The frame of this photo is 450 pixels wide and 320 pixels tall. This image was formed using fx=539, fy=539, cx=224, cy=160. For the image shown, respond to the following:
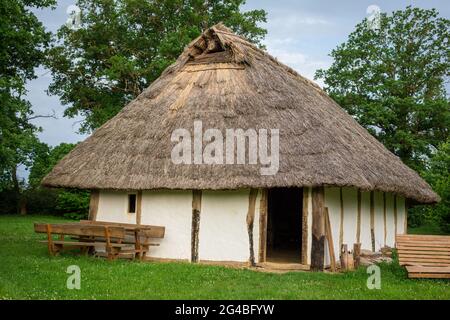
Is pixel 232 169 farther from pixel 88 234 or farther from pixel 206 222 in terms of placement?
pixel 88 234

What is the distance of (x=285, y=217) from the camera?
1973cm

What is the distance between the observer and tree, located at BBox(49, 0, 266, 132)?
28375mm

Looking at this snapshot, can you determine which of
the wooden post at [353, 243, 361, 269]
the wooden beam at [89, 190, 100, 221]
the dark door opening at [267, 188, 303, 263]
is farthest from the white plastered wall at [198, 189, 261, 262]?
the dark door opening at [267, 188, 303, 263]

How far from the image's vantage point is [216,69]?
1688cm

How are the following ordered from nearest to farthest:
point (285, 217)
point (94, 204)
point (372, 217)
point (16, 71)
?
1. point (94, 204)
2. point (372, 217)
3. point (285, 217)
4. point (16, 71)

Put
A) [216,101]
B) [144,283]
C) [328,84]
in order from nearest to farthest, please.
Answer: [144,283] → [216,101] → [328,84]

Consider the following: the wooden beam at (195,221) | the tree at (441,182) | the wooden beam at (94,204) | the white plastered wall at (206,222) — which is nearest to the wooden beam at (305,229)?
the white plastered wall at (206,222)

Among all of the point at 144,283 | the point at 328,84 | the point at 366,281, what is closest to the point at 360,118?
the point at 328,84

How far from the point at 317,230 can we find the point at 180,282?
4.15m

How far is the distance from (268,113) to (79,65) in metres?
17.1

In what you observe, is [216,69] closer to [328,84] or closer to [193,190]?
[193,190]


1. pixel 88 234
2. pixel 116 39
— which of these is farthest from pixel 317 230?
pixel 116 39

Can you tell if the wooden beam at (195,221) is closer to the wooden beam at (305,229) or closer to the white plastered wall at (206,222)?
the white plastered wall at (206,222)

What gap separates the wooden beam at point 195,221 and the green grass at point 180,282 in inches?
49.5
